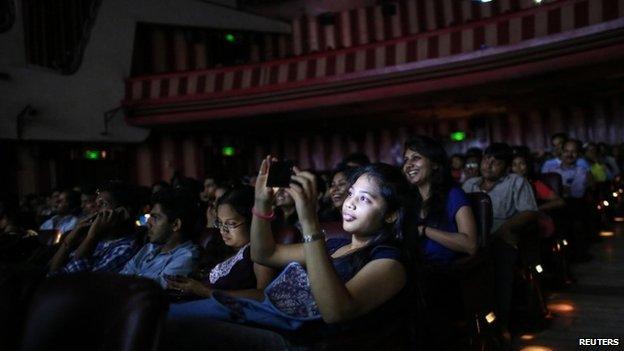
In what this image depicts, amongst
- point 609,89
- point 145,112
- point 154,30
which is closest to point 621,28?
point 609,89

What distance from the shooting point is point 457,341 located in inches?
82.4

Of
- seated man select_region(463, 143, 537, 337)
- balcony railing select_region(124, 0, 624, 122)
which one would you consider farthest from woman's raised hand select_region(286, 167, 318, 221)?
balcony railing select_region(124, 0, 624, 122)

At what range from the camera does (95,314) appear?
106 centimetres

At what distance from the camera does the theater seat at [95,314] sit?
99cm

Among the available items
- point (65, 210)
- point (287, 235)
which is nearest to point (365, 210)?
point (287, 235)

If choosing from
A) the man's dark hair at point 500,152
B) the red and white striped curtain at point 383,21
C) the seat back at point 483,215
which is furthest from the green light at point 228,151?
the seat back at point 483,215

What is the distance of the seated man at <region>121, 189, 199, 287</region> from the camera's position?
2125mm

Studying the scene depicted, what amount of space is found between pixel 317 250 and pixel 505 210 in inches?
83.8

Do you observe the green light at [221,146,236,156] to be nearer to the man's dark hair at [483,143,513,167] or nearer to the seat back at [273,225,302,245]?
the man's dark hair at [483,143,513,167]

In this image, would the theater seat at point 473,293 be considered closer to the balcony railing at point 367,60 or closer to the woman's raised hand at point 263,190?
the woman's raised hand at point 263,190

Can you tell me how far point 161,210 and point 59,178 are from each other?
290 inches

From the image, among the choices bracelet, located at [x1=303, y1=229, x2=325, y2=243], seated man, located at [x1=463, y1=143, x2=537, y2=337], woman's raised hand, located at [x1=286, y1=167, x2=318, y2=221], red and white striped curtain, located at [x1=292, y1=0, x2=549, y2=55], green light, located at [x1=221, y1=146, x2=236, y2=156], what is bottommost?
→ seated man, located at [x1=463, y1=143, x2=537, y2=337]

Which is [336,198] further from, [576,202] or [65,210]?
[65,210]

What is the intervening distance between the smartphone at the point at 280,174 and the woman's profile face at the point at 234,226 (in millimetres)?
606
